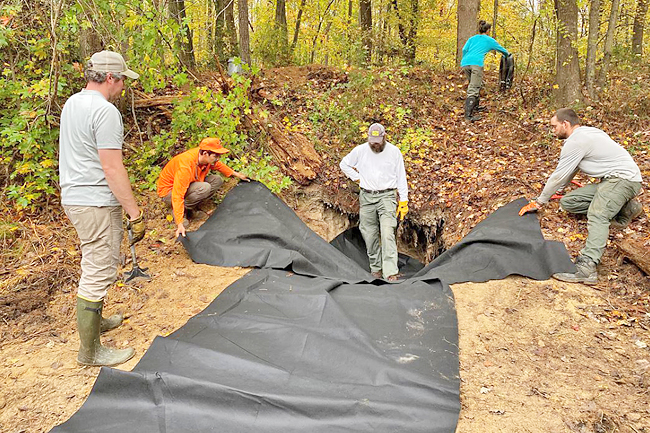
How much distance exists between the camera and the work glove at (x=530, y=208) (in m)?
4.61

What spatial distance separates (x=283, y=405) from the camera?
7.75ft

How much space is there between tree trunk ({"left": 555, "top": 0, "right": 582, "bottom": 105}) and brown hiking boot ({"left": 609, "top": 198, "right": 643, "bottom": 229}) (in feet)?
10.9

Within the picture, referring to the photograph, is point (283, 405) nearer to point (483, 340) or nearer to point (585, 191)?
point (483, 340)

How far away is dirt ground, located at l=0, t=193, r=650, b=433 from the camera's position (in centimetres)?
246

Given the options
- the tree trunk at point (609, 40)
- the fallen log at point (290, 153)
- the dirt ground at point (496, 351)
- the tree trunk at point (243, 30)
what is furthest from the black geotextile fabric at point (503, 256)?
the tree trunk at point (243, 30)

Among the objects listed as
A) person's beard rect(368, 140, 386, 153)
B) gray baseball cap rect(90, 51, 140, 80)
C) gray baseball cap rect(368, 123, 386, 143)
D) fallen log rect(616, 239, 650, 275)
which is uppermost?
gray baseball cap rect(90, 51, 140, 80)

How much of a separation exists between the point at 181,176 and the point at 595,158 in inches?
170

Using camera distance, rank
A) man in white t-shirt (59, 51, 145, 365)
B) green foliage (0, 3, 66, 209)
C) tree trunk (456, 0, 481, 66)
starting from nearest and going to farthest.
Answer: man in white t-shirt (59, 51, 145, 365), green foliage (0, 3, 66, 209), tree trunk (456, 0, 481, 66)

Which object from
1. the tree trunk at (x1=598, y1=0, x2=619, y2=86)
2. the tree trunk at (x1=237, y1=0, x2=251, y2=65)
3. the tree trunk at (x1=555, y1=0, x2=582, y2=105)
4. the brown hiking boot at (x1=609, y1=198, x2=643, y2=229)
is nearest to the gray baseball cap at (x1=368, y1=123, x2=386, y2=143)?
the brown hiking boot at (x1=609, y1=198, x2=643, y2=229)

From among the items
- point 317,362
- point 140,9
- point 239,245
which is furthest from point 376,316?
point 140,9

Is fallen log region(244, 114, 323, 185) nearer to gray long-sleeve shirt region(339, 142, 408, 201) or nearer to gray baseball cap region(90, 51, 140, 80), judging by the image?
gray long-sleeve shirt region(339, 142, 408, 201)

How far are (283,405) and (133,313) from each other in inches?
77.0

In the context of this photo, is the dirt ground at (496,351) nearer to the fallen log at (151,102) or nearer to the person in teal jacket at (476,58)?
the fallen log at (151,102)

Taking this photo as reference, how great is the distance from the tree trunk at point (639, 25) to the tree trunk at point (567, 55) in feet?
7.90
